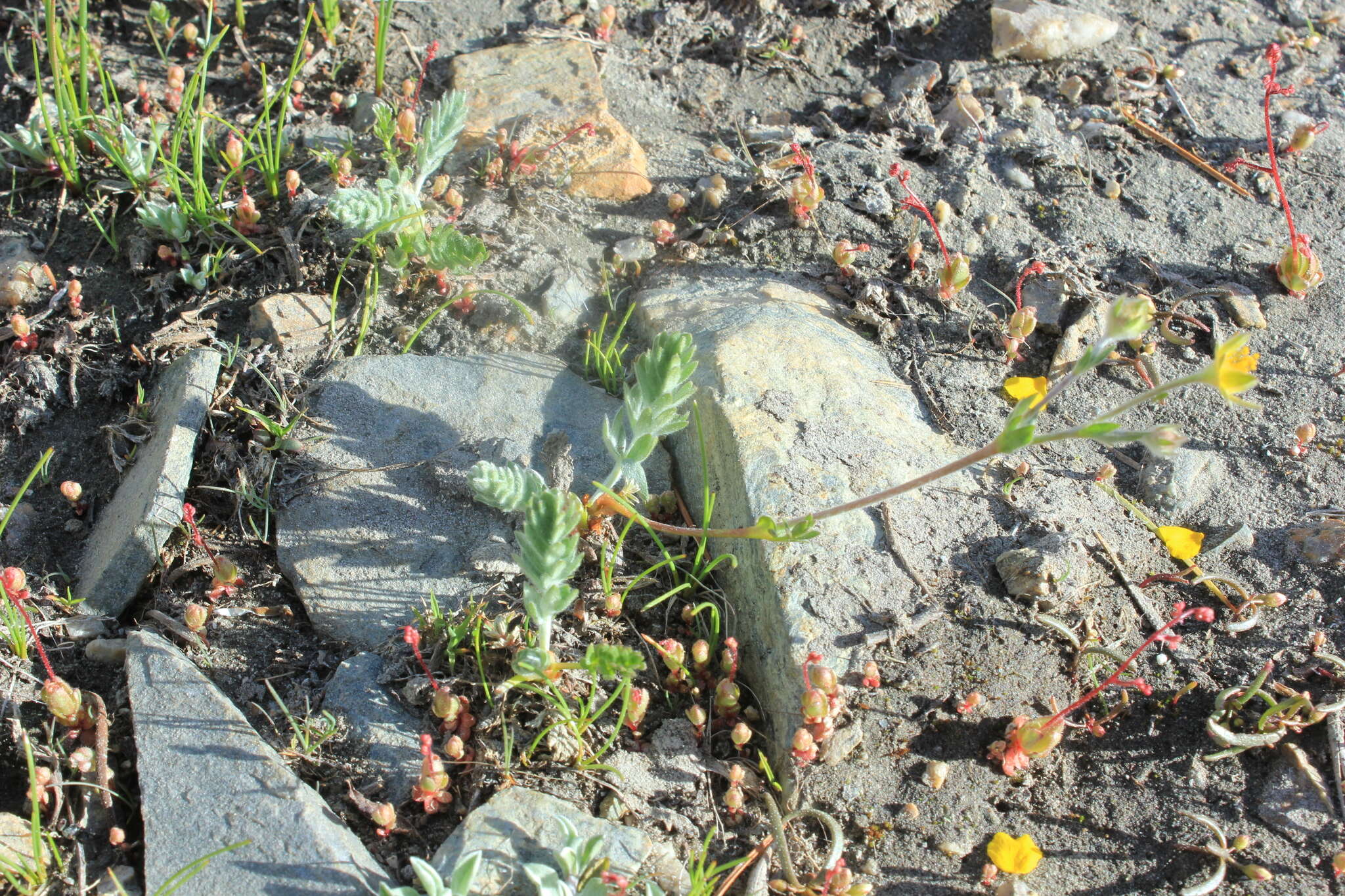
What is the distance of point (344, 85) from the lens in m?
4.35

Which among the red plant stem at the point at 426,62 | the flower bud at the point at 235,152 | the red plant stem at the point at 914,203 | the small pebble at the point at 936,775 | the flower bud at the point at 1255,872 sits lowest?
the flower bud at the point at 1255,872

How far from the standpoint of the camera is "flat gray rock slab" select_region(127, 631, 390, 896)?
2.30 m

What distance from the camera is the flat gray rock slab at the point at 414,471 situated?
2912 millimetres

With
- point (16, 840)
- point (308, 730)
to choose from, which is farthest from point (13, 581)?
point (308, 730)

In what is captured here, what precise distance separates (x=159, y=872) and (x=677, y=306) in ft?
7.60

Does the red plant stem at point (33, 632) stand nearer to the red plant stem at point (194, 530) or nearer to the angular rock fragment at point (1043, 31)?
the red plant stem at point (194, 530)

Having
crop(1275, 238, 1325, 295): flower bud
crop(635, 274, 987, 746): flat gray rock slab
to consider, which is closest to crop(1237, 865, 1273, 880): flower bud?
crop(635, 274, 987, 746): flat gray rock slab

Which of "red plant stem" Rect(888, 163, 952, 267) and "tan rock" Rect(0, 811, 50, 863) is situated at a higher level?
"red plant stem" Rect(888, 163, 952, 267)

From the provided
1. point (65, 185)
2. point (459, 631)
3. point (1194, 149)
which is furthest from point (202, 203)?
point (1194, 149)

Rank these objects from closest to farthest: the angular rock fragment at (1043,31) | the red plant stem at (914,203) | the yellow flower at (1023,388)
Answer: the yellow flower at (1023,388) < the red plant stem at (914,203) < the angular rock fragment at (1043,31)

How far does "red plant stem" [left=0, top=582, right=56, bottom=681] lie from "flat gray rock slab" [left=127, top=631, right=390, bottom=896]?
199 mm

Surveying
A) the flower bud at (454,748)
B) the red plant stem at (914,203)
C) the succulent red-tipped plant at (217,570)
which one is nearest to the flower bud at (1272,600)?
the red plant stem at (914,203)

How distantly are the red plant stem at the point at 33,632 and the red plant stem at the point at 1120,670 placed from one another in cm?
265

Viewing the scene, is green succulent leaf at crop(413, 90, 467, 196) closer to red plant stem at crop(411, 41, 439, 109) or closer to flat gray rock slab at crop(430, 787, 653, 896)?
red plant stem at crop(411, 41, 439, 109)
